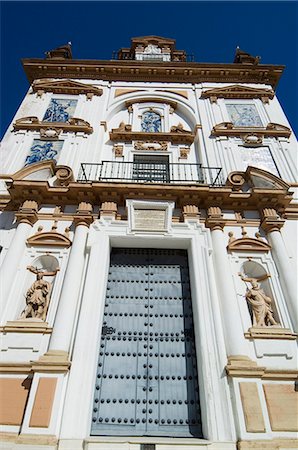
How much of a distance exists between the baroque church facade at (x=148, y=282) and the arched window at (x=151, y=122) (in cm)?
7

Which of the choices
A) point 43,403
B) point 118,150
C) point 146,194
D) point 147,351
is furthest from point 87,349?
point 118,150

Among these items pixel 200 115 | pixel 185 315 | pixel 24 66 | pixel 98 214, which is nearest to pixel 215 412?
pixel 185 315

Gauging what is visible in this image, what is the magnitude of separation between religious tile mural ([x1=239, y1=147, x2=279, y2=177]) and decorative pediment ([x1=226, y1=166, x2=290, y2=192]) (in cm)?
77

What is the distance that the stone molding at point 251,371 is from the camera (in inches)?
213

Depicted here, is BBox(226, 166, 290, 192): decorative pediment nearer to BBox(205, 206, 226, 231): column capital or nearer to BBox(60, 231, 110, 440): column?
BBox(205, 206, 226, 231): column capital

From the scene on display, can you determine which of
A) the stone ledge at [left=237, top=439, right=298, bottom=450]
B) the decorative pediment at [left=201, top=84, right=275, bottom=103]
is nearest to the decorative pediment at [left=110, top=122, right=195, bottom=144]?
the decorative pediment at [left=201, top=84, right=275, bottom=103]

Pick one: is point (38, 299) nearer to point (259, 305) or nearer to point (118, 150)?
point (259, 305)

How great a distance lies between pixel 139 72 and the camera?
539 inches

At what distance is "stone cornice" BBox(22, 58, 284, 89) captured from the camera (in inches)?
535

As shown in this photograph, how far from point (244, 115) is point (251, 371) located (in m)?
9.09

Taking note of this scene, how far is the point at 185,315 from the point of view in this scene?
6707 millimetres

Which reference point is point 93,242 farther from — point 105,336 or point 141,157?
point 141,157

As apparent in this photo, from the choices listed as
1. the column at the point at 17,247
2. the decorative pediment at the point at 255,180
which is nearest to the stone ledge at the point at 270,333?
the decorative pediment at the point at 255,180

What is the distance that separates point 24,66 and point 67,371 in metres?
12.3
